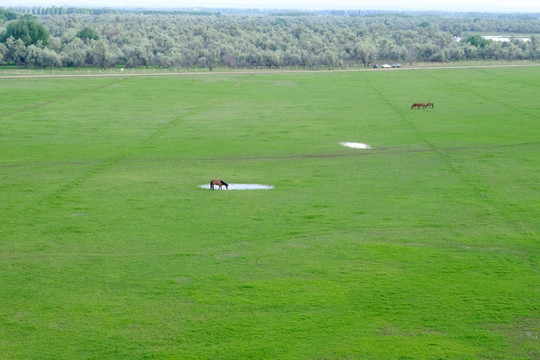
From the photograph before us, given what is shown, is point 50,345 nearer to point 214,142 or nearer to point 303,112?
point 214,142

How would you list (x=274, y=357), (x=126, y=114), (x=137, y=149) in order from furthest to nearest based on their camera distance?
(x=126, y=114)
(x=137, y=149)
(x=274, y=357)

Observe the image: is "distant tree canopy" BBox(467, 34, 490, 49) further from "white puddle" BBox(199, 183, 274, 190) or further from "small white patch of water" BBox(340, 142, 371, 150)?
"white puddle" BBox(199, 183, 274, 190)

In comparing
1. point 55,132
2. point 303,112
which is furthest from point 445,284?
point 303,112

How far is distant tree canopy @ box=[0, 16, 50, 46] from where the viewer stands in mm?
140538

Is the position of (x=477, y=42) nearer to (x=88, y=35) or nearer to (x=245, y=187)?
(x=88, y=35)

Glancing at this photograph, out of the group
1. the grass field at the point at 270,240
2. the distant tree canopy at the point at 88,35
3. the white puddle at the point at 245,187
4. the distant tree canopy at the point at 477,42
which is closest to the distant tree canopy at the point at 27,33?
the distant tree canopy at the point at 88,35

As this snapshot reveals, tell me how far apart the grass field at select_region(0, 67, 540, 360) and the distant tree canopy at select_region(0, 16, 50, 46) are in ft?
263

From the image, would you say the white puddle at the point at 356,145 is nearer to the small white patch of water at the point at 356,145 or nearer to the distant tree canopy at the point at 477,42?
the small white patch of water at the point at 356,145

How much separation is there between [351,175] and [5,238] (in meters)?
22.3

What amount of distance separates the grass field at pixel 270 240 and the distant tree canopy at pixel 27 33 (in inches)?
3158

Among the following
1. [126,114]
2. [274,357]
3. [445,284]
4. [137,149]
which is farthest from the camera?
[126,114]

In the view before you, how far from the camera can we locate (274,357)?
2200cm

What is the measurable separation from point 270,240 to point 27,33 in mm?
123364

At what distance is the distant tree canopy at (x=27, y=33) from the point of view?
141 m
